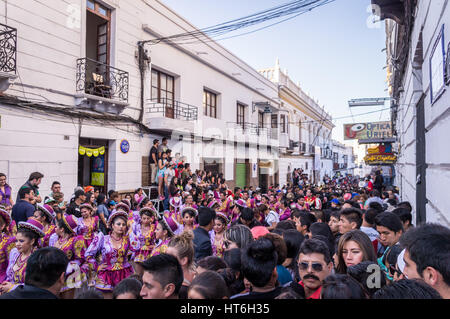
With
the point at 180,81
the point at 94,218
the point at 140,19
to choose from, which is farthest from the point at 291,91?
the point at 94,218

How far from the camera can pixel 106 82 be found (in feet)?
32.5

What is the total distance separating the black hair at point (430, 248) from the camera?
1639 mm

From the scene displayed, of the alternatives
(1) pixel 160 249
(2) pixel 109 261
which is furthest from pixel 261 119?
(2) pixel 109 261

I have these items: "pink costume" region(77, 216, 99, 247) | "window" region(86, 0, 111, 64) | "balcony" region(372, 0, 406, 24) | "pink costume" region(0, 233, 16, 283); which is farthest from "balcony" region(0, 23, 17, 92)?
"balcony" region(372, 0, 406, 24)

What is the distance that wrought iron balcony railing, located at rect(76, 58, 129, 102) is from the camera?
930 cm

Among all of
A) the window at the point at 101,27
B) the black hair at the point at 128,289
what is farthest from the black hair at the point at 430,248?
the window at the point at 101,27

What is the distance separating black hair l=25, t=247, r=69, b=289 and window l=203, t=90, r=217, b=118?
44.1ft

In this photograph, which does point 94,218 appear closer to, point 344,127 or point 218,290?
point 218,290

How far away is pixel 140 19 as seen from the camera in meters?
11.1

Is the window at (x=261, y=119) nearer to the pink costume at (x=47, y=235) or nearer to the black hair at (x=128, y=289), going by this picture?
the pink costume at (x=47, y=235)

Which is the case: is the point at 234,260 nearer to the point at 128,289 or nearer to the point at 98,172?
the point at 128,289

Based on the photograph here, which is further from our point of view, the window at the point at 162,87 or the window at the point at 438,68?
the window at the point at 162,87

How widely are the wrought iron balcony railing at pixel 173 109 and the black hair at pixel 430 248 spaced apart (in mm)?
10317
